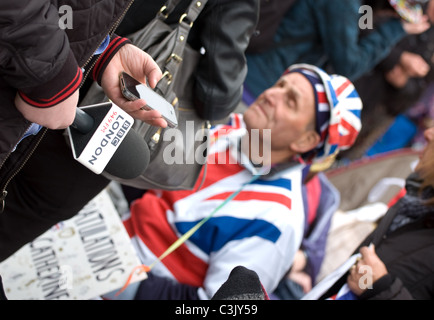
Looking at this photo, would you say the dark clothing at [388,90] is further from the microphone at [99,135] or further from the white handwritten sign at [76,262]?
the microphone at [99,135]

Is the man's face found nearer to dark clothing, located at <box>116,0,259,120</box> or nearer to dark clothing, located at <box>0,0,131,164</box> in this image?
dark clothing, located at <box>116,0,259,120</box>

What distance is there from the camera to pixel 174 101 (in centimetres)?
125

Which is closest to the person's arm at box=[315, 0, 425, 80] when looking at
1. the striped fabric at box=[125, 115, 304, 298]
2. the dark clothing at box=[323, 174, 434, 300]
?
the striped fabric at box=[125, 115, 304, 298]

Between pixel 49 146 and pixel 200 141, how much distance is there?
0.47 meters

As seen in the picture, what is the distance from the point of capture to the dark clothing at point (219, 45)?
124cm

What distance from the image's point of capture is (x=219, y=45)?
1.26m

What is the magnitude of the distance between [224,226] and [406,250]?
2.13ft

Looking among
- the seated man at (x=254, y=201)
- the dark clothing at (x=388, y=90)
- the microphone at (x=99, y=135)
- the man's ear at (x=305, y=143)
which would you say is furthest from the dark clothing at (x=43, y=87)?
the dark clothing at (x=388, y=90)

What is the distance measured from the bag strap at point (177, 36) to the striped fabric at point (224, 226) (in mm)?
740

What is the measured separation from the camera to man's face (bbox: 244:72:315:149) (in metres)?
1.88

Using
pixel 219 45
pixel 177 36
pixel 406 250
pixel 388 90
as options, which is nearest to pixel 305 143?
pixel 406 250

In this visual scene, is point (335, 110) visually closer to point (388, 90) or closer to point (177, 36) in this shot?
point (177, 36)

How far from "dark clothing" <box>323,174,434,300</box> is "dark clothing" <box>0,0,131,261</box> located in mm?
907
